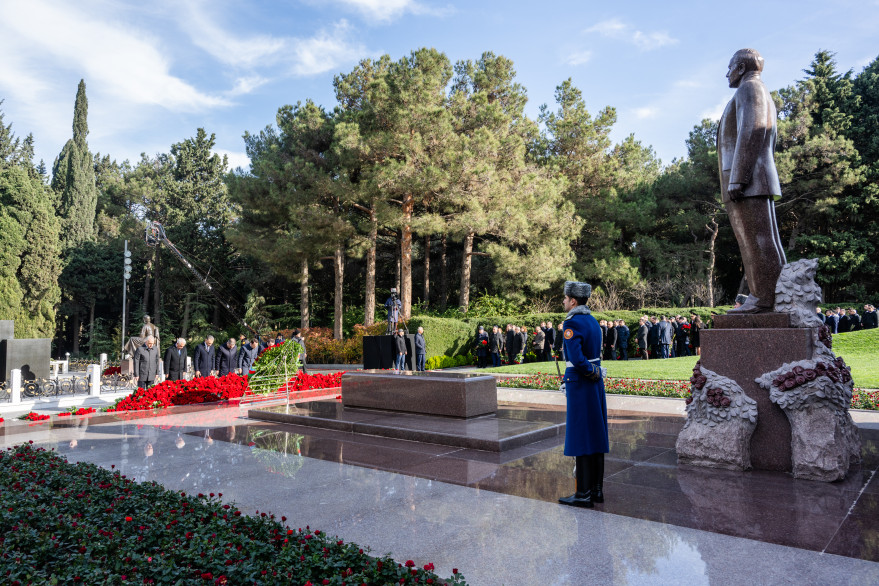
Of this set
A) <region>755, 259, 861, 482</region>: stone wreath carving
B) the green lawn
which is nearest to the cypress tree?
the green lawn

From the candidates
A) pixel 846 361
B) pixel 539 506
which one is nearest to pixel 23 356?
pixel 539 506

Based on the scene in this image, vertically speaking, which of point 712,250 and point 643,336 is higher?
point 712,250

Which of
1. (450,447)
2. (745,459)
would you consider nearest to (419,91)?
(450,447)

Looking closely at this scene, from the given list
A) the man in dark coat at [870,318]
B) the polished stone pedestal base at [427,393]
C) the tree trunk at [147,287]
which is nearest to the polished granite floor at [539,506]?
the polished stone pedestal base at [427,393]

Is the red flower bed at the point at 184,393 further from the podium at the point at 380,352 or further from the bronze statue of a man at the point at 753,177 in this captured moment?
the bronze statue of a man at the point at 753,177

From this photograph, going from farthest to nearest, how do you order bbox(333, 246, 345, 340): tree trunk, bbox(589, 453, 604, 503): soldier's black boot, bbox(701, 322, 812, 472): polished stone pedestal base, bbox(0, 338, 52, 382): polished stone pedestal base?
bbox(333, 246, 345, 340): tree trunk → bbox(0, 338, 52, 382): polished stone pedestal base → bbox(701, 322, 812, 472): polished stone pedestal base → bbox(589, 453, 604, 503): soldier's black boot

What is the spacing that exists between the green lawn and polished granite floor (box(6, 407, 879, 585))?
18.3 ft

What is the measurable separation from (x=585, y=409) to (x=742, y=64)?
176 inches

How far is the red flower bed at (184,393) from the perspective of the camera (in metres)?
10.6

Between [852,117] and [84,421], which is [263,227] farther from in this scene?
[852,117]

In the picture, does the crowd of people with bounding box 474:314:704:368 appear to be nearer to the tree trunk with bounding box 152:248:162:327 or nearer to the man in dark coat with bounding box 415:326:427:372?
the man in dark coat with bounding box 415:326:427:372

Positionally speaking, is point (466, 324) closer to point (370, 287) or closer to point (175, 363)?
point (370, 287)

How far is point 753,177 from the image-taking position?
5.82 meters

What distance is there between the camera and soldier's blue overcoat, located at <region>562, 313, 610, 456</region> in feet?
14.5
